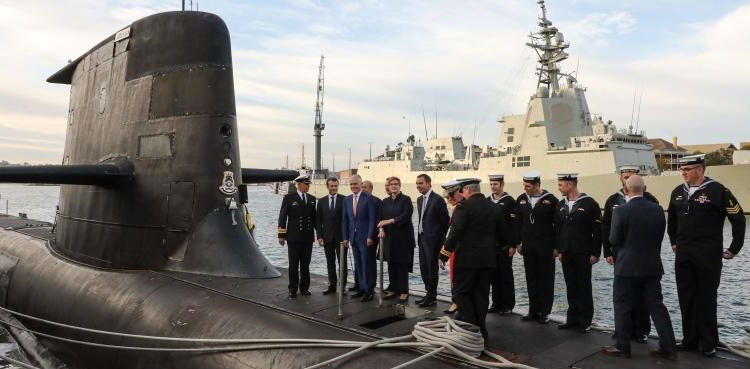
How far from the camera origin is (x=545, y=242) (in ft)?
20.2

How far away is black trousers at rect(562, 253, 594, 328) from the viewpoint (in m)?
5.49

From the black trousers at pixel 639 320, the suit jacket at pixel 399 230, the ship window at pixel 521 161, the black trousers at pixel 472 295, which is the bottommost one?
the black trousers at pixel 639 320

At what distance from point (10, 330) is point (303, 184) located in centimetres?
611

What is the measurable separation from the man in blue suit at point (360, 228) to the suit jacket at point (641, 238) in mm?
3162

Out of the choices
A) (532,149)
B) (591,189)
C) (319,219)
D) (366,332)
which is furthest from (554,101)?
(366,332)

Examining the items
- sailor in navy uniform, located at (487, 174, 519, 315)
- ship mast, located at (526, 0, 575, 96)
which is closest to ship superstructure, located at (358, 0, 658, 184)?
ship mast, located at (526, 0, 575, 96)

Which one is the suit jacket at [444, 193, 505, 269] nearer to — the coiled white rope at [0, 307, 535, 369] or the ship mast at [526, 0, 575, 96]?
the coiled white rope at [0, 307, 535, 369]

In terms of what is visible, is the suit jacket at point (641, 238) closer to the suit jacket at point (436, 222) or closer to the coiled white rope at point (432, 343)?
the coiled white rope at point (432, 343)

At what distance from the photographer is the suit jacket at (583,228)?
18.7 ft

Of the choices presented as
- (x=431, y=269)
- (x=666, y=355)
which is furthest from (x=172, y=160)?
(x=666, y=355)

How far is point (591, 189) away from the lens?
36.2m

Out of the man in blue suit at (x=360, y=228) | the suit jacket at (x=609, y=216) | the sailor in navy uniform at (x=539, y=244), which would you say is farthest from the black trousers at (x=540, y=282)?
the man in blue suit at (x=360, y=228)

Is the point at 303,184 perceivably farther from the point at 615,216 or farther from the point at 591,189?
the point at 591,189

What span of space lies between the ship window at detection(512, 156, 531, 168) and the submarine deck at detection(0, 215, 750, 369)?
118 ft
